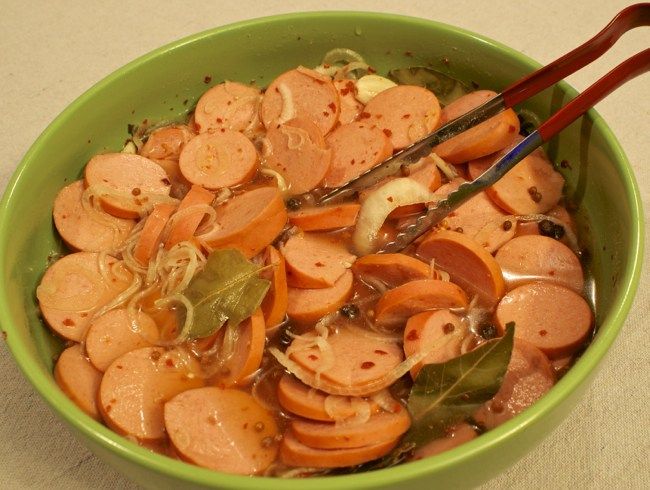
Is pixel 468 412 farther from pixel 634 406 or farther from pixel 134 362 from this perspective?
pixel 134 362

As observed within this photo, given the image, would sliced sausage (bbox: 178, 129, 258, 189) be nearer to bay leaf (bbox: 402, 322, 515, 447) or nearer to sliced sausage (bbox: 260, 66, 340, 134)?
sliced sausage (bbox: 260, 66, 340, 134)

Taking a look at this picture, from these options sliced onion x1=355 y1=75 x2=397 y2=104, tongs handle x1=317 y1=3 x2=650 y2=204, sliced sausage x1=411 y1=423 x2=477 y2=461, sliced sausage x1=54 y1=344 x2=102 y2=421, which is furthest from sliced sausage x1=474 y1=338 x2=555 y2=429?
sliced onion x1=355 y1=75 x2=397 y2=104

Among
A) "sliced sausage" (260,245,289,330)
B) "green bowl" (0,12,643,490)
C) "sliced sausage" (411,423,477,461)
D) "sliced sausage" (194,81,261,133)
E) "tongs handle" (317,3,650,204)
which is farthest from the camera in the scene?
"sliced sausage" (194,81,261,133)

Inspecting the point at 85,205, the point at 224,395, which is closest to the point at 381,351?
the point at 224,395

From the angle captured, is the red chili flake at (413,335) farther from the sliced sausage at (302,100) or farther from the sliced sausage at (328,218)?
the sliced sausage at (302,100)

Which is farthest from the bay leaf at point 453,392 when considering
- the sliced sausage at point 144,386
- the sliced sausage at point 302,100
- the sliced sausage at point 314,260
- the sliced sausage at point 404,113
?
the sliced sausage at point 302,100

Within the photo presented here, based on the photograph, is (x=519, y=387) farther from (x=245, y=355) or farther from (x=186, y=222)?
(x=186, y=222)
